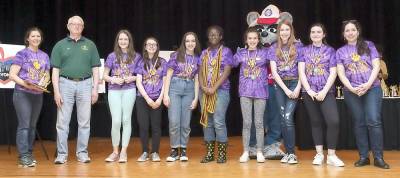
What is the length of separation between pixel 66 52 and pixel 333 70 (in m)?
2.39

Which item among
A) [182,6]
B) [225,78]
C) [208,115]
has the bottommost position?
[208,115]

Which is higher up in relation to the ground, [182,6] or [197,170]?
[182,6]

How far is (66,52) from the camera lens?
4.01 m

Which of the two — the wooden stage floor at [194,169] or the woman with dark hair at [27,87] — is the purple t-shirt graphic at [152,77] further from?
the woman with dark hair at [27,87]

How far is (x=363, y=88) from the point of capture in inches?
141

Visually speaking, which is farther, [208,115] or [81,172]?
[208,115]

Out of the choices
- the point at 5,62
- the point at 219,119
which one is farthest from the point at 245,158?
the point at 5,62

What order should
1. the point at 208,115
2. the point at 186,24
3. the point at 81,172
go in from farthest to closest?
the point at 186,24 → the point at 208,115 → the point at 81,172

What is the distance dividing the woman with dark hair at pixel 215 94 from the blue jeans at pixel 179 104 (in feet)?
0.41

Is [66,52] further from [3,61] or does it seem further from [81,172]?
[3,61]

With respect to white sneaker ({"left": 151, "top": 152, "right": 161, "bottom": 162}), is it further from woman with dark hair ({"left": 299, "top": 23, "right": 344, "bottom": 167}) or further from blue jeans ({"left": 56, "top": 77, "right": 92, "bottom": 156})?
woman with dark hair ({"left": 299, "top": 23, "right": 344, "bottom": 167})

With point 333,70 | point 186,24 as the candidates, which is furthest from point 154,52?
point 186,24

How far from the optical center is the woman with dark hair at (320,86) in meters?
3.72

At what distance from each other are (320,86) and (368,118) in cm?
47
